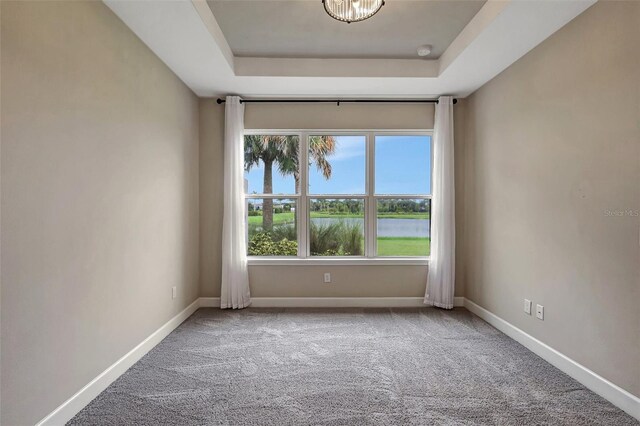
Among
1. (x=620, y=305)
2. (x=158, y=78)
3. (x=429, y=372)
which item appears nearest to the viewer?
(x=620, y=305)

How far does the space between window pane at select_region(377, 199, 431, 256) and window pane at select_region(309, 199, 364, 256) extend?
0.87 feet

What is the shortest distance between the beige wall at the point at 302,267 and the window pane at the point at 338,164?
0.20 metres

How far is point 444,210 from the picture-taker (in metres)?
3.92

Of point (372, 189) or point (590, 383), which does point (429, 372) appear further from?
point (372, 189)

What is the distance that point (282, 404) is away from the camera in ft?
6.73

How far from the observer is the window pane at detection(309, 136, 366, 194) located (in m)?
4.15

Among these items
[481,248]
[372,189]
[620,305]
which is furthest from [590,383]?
[372,189]

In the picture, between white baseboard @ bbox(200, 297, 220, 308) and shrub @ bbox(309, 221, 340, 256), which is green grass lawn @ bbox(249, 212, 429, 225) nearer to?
shrub @ bbox(309, 221, 340, 256)

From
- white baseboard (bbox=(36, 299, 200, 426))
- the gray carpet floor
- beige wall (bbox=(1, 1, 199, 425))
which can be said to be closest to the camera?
beige wall (bbox=(1, 1, 199, 425))

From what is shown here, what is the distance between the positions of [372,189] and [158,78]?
2581mm

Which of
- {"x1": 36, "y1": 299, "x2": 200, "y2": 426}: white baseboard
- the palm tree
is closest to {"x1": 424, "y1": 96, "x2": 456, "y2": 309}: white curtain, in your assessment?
the palm tree

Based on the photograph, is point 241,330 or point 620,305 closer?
point 620,305

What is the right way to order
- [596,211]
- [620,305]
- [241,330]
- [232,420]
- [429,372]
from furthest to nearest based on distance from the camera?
[241,330], [429,372], [596,211], [620,305], [232,420]

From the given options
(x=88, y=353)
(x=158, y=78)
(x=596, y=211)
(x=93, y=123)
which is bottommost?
(x=88, y=353)
